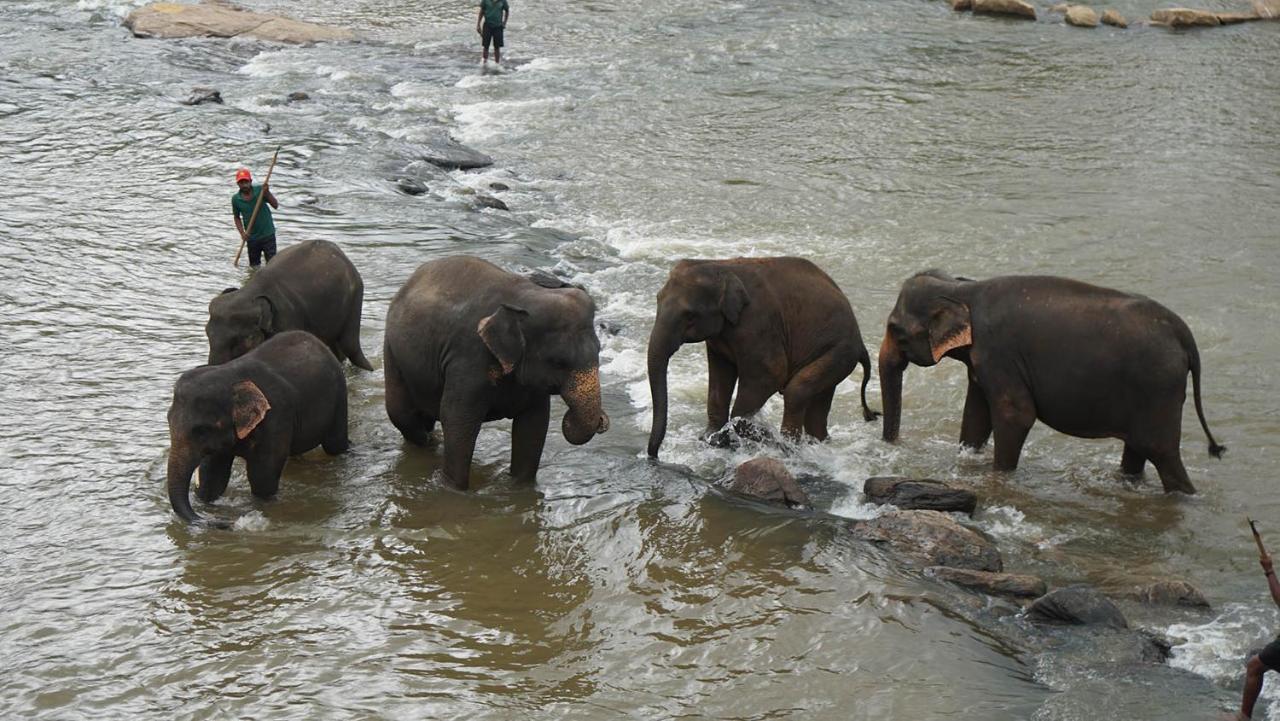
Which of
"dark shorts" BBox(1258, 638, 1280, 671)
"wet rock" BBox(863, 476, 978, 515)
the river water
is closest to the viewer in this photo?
"dark shorts" BBox(1258, 638, 1280, 671)

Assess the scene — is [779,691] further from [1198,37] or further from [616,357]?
[1198,37]

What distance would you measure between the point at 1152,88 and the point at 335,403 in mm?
17152

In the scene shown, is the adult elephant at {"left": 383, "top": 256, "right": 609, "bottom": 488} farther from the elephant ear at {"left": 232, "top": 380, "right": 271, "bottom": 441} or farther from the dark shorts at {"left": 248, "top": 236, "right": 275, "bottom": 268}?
the dark shorts at {"left": 248, "top": 236, "right": 275, "bottom": 268}

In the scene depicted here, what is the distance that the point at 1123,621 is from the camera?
24.3 ft

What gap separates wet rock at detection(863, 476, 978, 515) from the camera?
8828 millimetres

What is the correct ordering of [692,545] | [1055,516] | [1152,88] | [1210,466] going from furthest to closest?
1. [1152,88]
2. [1210,466]
3. [1055,516]
4. [692,545]

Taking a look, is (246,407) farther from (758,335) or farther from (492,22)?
(492,22)

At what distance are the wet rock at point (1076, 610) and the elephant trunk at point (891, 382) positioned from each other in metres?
2.66

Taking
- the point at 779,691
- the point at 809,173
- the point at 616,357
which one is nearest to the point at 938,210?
the point at 809,173

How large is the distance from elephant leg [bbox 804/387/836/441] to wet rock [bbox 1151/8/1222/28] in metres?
19.8

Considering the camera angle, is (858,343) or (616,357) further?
(616,357)

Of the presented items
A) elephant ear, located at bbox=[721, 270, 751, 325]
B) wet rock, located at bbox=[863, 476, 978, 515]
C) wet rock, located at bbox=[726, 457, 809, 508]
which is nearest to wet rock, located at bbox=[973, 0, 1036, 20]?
elephant ear, located at bbox=[721, 270, 751, 325]

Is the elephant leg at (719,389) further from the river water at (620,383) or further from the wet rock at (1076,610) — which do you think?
the wet rock at (1076,610)

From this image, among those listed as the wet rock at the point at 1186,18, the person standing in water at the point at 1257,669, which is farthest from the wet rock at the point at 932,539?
the wet rock at the point at 1186,18
